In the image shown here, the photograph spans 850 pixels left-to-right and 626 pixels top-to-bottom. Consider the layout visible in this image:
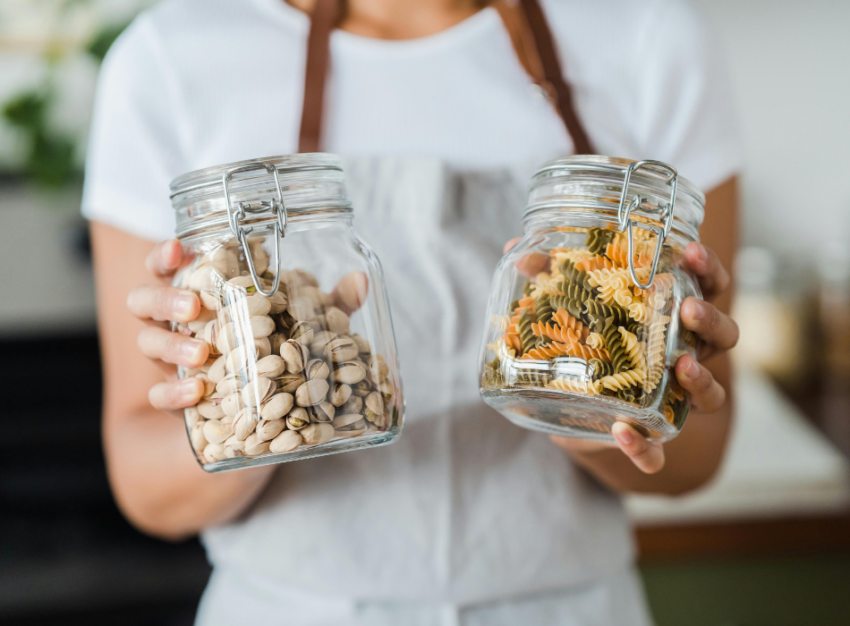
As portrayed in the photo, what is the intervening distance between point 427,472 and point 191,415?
240 millimetres

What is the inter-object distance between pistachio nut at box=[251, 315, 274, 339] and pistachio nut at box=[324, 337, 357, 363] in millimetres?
31

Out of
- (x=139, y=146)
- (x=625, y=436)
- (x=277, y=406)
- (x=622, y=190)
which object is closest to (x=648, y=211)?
(x=622, y=190)

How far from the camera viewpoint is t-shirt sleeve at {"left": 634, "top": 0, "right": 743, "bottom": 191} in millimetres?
605

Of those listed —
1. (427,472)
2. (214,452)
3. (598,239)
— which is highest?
(598,239)

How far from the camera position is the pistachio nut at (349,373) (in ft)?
1.23

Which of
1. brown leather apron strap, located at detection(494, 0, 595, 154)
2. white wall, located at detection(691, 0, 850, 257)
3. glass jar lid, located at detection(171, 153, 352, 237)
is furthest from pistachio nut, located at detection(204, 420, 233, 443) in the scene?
white wall, located at detection(691, 0, 850, 257)

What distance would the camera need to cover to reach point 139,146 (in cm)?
59

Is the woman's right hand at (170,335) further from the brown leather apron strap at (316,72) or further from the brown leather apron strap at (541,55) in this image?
the brown leather apron strap at (541,55)


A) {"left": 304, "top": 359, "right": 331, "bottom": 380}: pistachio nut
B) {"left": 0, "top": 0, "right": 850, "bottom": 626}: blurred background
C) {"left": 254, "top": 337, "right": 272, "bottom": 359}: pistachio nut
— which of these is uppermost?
{"left": 254, "top": 337, "right": 272, "bottom": 359}: pistachio nut

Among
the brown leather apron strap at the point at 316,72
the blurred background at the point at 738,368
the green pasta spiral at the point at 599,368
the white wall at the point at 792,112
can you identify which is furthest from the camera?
the white wall at the point at 792,112

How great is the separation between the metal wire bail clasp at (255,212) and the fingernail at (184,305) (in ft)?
0.11

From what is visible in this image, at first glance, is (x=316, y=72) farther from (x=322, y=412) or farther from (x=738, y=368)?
(x=738, y=368)

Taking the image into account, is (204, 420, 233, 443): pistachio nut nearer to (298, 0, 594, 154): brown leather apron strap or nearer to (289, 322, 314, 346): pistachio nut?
(289, 322, 314, 346): pistachio nut

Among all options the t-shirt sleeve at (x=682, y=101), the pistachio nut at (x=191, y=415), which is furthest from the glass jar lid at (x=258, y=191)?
the t-shirt sleeve at (x=682, y=101)
